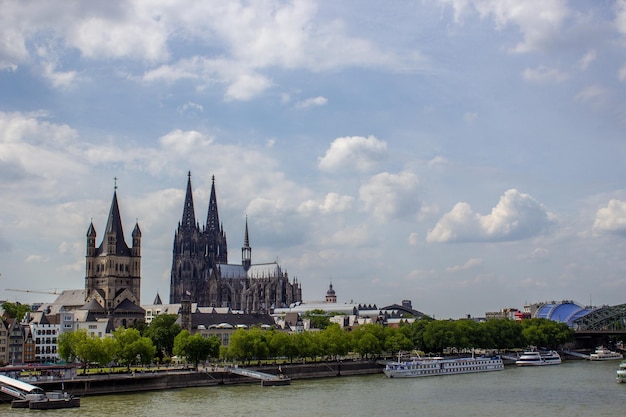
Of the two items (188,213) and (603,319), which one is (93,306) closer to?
(188,213)

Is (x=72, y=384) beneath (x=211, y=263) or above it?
beneath

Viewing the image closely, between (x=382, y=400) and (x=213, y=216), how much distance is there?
138 metres

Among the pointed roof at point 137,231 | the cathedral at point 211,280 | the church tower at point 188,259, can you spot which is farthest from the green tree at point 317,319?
the pointed roof at point 137,231

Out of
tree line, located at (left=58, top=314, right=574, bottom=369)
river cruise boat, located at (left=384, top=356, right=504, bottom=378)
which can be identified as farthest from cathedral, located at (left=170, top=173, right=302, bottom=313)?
river cruise boat, located at (left=384, top=356, right=504, bottom=378)

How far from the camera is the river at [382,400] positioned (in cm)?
5412

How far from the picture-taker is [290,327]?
141750mm

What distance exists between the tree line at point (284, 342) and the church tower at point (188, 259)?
7376cm

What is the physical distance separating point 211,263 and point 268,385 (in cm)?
11931

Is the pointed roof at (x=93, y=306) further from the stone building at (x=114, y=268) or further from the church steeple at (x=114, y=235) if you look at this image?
the church steeple at (x=114, y=235)

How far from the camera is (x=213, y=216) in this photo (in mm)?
196625

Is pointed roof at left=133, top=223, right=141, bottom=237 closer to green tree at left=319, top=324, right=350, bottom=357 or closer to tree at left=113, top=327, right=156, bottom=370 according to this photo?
green tree at left=319, top=324, right=350, bottom=357

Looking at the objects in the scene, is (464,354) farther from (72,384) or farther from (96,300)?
(72,384)

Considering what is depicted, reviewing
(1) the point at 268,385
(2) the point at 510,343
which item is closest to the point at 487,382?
(1) the point at 268,385

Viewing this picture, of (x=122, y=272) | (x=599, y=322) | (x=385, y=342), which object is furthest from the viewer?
(x=599, y=322)
